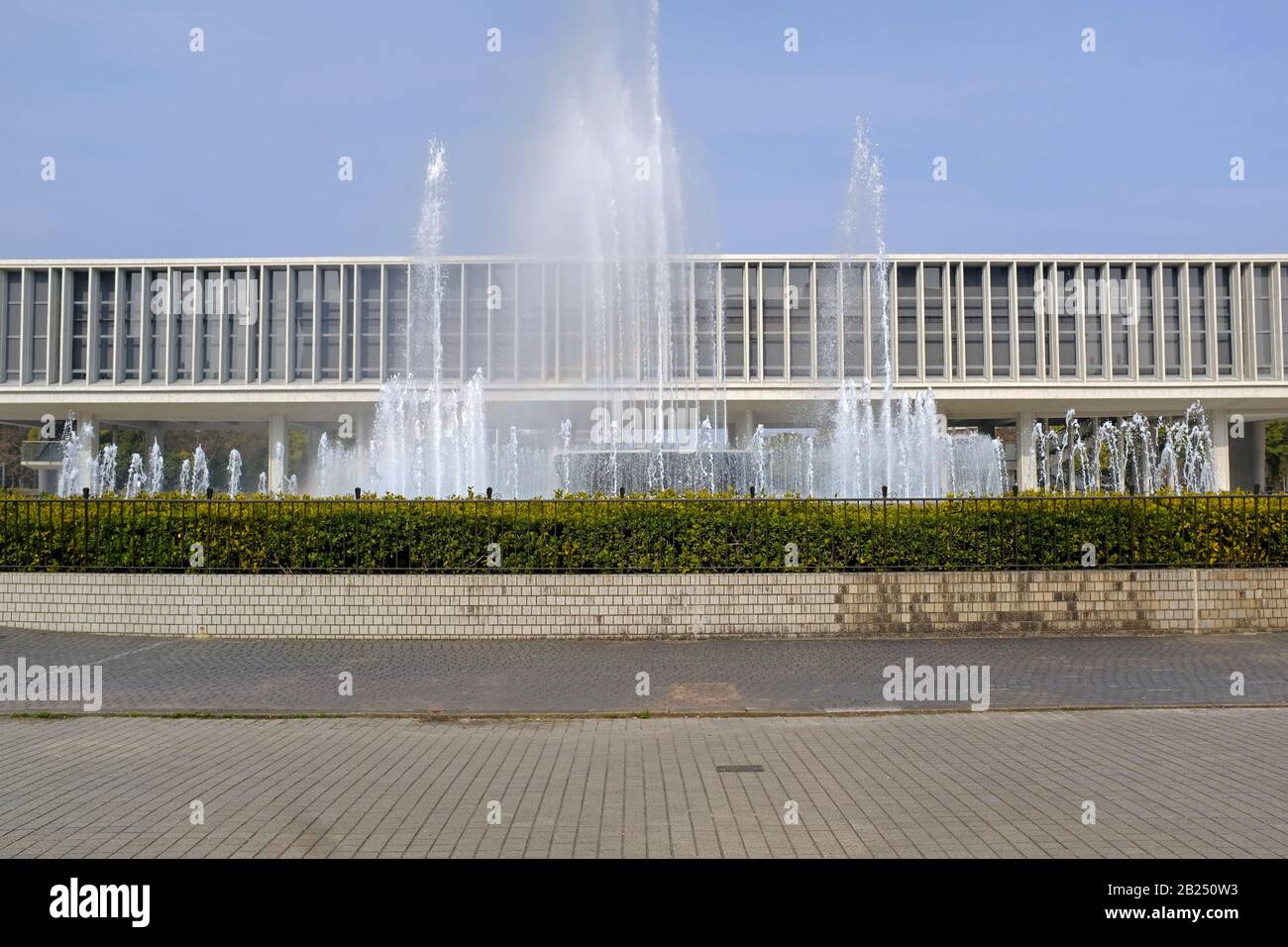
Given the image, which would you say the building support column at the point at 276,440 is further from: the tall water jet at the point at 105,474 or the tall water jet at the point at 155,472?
the tall water jet at the point at 155,472

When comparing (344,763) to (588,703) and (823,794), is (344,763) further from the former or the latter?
(823,794)

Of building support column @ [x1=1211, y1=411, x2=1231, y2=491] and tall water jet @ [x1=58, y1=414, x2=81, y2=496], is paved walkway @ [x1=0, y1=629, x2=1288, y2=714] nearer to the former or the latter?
building support column @ [x1=1211, y1=411, x2=1231, y2=491]

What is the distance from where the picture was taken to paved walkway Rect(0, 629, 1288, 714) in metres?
9.34

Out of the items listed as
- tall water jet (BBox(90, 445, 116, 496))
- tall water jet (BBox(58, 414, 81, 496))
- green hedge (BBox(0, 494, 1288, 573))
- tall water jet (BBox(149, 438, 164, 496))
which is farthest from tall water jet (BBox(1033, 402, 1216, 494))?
tall water jet (BBox(58, 414, 81, 496))

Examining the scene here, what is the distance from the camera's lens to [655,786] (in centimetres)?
659

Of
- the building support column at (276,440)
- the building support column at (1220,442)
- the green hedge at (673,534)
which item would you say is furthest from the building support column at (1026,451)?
the green hedge at (673,534)

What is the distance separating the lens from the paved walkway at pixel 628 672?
30.7 feet

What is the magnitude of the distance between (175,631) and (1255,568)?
13.5 metres

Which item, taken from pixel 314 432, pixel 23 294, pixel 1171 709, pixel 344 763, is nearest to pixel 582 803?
pixel 344 763

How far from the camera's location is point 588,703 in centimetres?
930

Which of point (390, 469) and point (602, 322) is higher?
point (602, 322)

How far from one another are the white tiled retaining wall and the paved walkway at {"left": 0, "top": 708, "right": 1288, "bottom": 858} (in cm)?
327

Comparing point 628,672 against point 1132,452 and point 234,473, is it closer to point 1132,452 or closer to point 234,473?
point 234,473

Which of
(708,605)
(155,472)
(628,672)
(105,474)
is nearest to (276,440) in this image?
(105,474)
